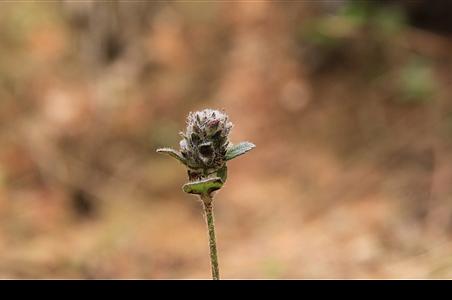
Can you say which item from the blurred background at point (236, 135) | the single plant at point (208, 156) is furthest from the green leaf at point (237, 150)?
the blurred background at point (236, 135)

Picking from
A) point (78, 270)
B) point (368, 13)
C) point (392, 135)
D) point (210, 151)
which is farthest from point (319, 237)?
point (210, 151)

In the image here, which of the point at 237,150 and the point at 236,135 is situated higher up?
the point at 236,135

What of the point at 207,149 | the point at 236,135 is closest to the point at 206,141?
the point at 207,149

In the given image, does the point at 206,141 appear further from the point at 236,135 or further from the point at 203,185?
the point at 236,135

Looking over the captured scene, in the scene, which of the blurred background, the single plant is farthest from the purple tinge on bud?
the blurred background

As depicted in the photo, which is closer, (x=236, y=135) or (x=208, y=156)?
(x=208, y=156)
